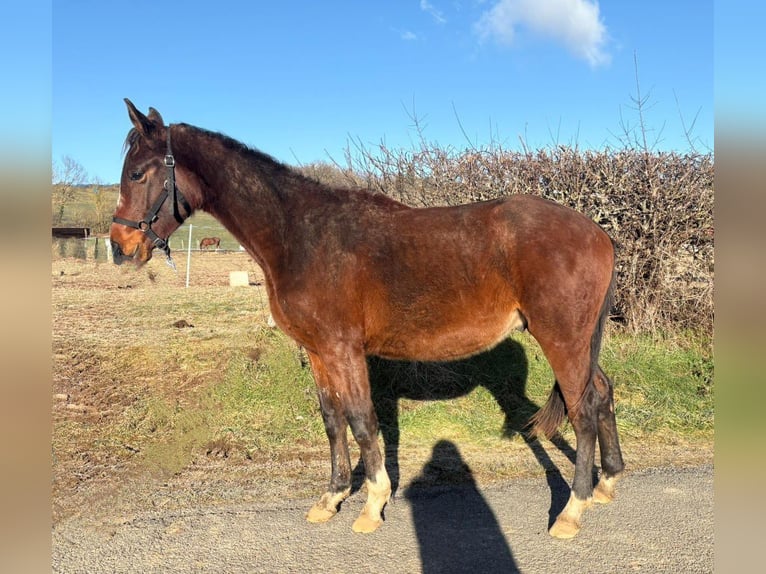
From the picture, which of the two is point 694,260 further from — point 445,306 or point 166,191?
point 166,191

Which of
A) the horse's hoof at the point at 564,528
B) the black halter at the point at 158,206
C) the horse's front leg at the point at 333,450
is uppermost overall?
the black halter at the point at 158,206

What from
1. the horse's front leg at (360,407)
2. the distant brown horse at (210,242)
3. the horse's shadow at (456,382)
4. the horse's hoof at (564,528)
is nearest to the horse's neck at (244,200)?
the horse's front leg at (360,407)

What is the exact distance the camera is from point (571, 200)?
21.6ft

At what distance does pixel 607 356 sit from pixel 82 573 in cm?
606

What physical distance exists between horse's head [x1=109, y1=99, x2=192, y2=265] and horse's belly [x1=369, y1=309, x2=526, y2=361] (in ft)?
5.91

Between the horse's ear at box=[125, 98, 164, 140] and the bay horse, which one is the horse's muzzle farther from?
the horse's ear at box=[125, 98, 164, 140]

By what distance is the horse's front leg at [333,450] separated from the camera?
3357 millimetres

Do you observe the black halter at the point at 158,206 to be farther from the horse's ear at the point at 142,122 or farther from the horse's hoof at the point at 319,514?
the horse's hoof at the point at 319,514

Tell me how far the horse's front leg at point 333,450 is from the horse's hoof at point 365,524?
0.82 ft

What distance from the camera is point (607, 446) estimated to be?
140 inches

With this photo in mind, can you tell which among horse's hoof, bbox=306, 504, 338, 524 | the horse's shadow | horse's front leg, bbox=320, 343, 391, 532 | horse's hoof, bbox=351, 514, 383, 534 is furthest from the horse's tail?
horse's hoof, bbox=306, 504, 338, 524

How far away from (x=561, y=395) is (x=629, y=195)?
13.7 ft

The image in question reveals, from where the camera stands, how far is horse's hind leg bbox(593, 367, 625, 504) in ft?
11.6

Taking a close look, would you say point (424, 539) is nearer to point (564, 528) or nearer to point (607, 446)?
point (564, 528)
